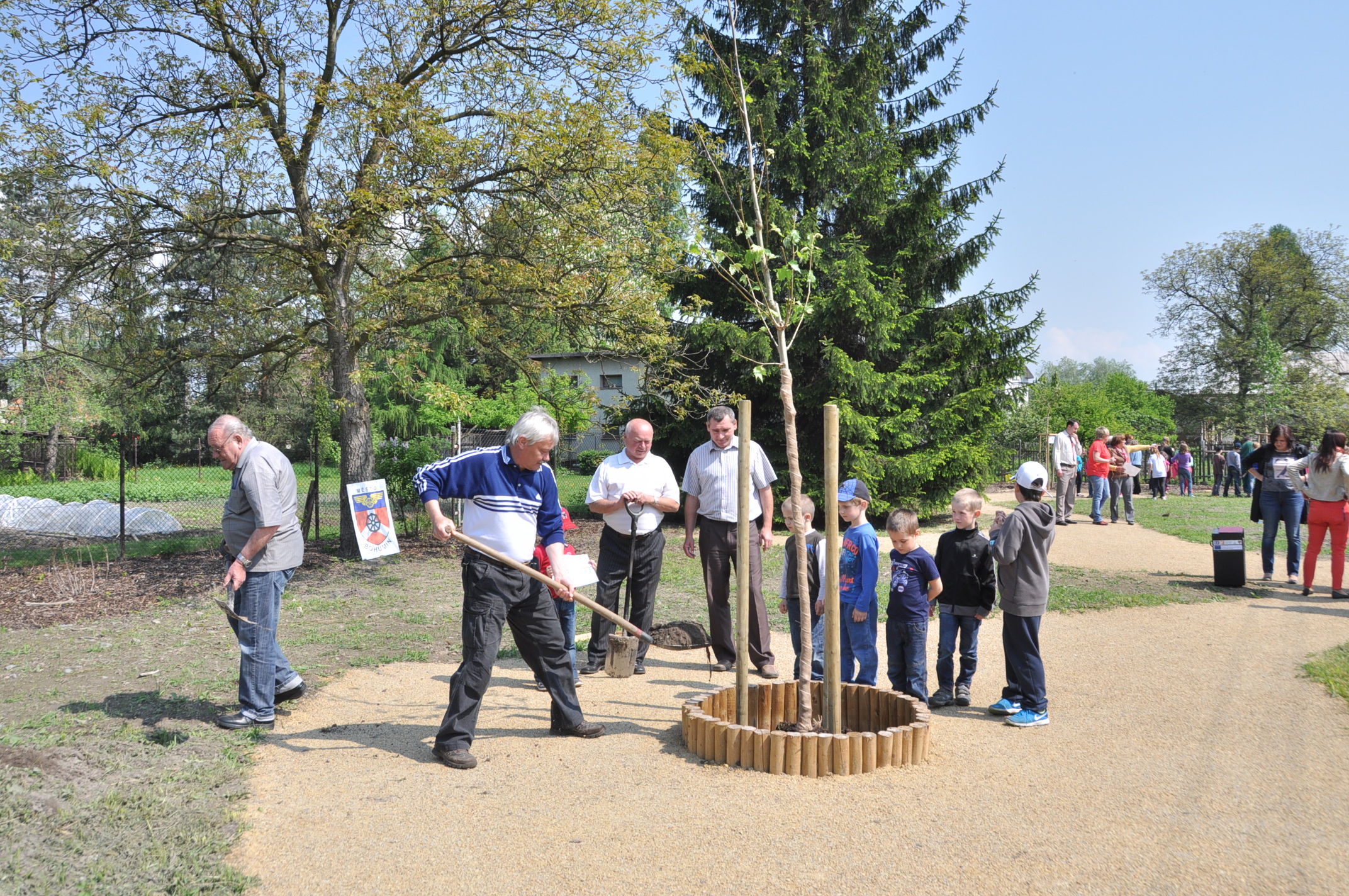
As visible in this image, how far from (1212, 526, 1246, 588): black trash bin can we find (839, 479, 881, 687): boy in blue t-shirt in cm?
669

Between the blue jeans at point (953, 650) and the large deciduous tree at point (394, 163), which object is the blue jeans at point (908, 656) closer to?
the blue jeans at point (953, 650)

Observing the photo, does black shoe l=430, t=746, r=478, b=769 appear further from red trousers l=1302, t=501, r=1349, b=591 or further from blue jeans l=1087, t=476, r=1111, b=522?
blue jeans l=1087, t=476, r=1111, b=522

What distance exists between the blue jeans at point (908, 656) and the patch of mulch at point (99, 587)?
748 cm

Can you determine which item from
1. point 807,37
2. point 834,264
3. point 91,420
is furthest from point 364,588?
point 91,420

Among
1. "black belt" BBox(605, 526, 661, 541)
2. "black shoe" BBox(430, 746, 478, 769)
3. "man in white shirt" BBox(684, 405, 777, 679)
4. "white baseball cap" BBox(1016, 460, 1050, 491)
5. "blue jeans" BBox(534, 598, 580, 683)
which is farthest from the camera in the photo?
"black belt" BBox(605, 526, 661, 541)

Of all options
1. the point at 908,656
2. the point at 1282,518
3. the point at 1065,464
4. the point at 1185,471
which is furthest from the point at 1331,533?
the point at 1185,471

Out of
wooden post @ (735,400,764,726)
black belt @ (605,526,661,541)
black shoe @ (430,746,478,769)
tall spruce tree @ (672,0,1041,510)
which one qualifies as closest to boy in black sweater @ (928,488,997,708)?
wooden post @ (735,400,764,726)

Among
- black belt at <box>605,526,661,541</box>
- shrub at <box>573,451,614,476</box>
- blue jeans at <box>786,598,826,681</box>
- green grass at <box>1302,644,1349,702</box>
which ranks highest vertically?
shrub at <box>573,451,614,476</box>

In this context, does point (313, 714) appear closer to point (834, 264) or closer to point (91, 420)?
point (834, 264)

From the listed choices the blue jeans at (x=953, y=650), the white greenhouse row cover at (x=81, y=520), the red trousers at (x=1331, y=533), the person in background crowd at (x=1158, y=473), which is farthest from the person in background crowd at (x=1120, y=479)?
Result: the white greenhouse row cover at (x=81, y=520)

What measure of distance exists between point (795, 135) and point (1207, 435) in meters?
30.3

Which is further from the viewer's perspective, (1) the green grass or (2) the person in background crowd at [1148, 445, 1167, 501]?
(2) the person in background crowd at [1148, 445, 1167, 501]

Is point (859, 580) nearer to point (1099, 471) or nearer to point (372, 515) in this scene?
point (372, 515)

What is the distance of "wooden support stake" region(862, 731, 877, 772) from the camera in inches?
178
